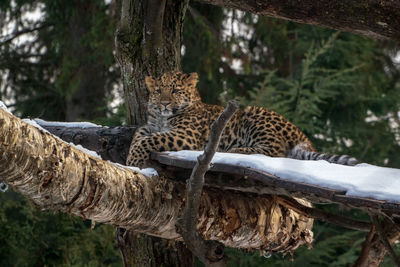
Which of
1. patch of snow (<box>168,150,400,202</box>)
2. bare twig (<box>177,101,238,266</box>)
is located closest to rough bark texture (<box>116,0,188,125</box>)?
patch of snow (<box>168,150,400,202</box>)

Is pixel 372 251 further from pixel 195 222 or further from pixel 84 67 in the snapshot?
pixel 84 67

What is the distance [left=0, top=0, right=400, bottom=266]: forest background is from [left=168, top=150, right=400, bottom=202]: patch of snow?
4.68 meters

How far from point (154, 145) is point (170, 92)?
2.66 feet

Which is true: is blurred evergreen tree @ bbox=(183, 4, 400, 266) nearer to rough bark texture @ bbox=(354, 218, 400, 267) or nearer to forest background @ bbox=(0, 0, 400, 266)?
forest background @ bbox=(0, 0, 400, 266)

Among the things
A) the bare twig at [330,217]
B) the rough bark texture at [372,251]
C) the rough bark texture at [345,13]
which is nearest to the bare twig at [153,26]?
the rough bark texture at [345,13]

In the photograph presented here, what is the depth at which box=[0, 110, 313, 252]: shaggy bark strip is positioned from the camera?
3088 millimetres

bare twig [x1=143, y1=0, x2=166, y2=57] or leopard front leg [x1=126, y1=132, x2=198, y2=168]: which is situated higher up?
bare twig [x1=143, y1=0, x2=166, y2=57]

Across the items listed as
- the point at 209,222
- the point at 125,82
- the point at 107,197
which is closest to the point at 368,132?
the point at 125,82

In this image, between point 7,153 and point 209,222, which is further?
point 209,222

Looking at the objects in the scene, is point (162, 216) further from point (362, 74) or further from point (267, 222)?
point (362, 74)

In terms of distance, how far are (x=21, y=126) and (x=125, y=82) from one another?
116 inches

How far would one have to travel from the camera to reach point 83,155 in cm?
359

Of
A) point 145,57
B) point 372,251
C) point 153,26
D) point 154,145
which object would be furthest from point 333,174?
point 145,57

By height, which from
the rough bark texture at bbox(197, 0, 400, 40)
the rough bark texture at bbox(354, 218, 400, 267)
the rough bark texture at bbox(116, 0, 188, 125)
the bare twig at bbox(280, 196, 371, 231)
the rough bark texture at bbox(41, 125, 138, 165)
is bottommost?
the rough bark texture at bbox(354, 218, 400, 267)
